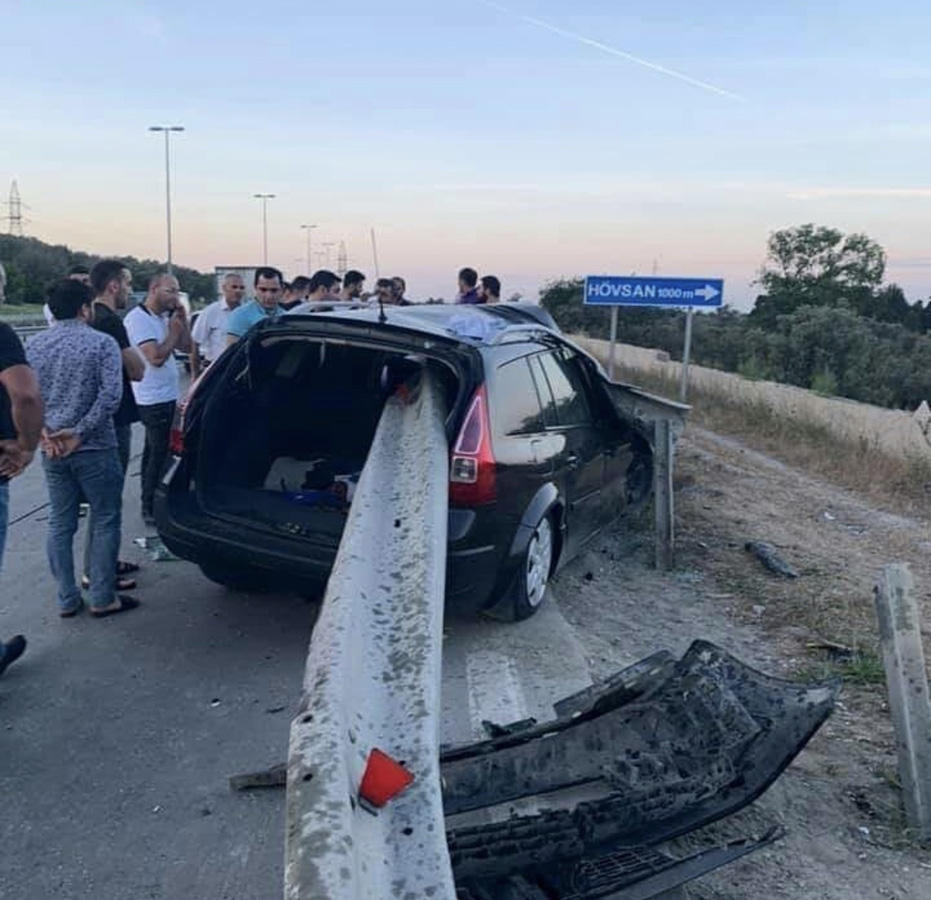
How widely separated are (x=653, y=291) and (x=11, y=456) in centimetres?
984

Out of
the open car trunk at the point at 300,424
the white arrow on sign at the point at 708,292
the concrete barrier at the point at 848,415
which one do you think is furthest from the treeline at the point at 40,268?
the open car trunk at the point at 300,424

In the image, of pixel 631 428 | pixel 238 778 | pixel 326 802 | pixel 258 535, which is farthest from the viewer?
pixel 631 428

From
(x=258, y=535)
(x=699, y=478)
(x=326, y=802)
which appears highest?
(x=326, y=802)

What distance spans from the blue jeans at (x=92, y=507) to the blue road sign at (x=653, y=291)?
8667mm

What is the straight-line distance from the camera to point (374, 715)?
8.00ft

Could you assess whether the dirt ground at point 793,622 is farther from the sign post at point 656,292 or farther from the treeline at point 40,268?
the treeline at point 40,268

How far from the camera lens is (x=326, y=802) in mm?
2033

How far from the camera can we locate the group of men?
443 centimetres

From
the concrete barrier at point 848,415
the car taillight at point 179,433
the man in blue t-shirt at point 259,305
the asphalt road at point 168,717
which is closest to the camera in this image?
the asphalt road at point 168,717

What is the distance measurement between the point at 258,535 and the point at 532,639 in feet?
5.24

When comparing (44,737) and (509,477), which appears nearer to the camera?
(44,737)

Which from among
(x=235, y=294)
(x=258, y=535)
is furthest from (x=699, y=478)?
(x=258, y=535)

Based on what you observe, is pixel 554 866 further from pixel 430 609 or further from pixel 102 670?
pixel 102 670

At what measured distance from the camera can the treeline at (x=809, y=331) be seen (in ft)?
113
